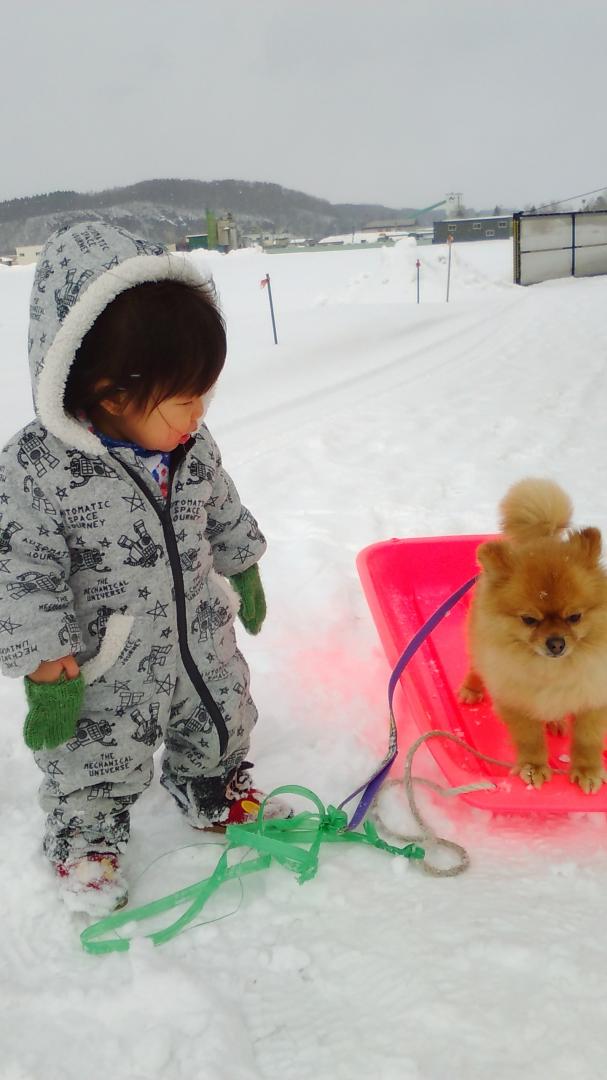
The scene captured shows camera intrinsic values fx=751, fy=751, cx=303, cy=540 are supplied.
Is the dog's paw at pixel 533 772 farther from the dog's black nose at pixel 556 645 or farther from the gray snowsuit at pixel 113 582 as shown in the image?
the gray snowsuit at pixel 113 582

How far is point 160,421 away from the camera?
129 centimetres

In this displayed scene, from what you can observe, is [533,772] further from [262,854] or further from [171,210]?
[171,210]

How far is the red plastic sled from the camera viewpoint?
156 cm

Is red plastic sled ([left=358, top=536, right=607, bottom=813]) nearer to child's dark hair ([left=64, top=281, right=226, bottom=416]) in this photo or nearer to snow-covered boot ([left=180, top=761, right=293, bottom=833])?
snow-covered boot ([left=180, top=761, right=293, bottom=833])

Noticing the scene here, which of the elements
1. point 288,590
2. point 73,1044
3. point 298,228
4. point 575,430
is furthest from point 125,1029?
point 298,228

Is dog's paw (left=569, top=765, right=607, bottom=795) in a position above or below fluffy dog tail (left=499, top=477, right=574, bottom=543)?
below

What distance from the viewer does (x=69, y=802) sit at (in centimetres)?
141

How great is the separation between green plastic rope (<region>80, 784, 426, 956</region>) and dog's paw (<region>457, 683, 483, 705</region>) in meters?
0.61

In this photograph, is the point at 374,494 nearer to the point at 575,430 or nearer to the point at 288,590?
the point at 288,590

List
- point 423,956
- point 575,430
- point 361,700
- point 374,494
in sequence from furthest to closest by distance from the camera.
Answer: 1. point 575,430
2. point 374,494
3. point 361,700
4. point 423,956

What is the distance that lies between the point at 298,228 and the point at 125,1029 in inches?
987

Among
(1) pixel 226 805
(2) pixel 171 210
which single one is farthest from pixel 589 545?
(2) pixel 171 210

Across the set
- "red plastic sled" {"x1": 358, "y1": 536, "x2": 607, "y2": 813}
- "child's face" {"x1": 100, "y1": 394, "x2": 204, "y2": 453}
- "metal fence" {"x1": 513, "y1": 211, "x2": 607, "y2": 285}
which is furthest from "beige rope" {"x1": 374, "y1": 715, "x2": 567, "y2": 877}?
"metal fence" {"x1": 513, "y1": 211, "x2": 607, "y2": 285}

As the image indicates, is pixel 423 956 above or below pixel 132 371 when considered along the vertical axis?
below
